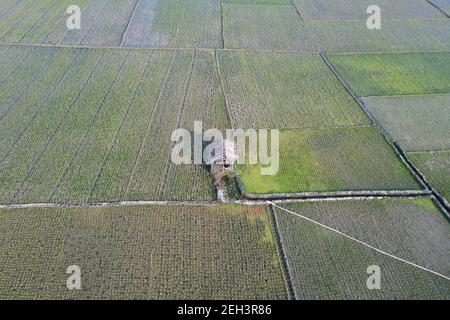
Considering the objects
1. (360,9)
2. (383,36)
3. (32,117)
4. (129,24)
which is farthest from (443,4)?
(32,117)

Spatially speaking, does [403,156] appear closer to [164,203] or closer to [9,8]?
[164,203]

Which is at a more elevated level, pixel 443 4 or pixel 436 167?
pixel 443 4

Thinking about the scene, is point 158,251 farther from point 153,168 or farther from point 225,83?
point 225,83

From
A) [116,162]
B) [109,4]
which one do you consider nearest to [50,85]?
[116,162]

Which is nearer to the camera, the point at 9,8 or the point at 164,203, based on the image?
the point at 164,203

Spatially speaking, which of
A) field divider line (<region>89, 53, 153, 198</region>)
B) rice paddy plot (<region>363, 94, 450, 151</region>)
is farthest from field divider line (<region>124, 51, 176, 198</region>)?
rice paddy plot (<region>363, 94, 450, 151</region>)
